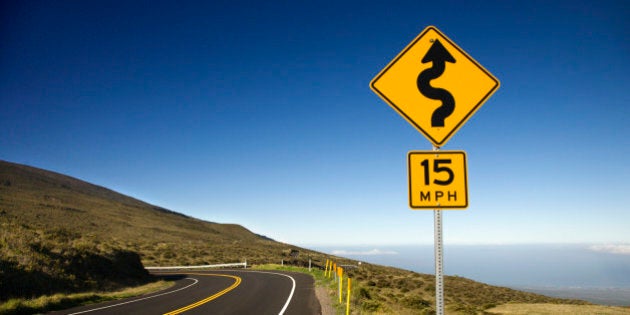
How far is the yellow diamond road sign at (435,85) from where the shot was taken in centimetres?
366

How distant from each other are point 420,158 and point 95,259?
26987mm

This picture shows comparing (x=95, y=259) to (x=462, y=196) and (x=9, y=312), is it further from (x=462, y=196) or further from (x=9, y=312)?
(x=462, y=196)

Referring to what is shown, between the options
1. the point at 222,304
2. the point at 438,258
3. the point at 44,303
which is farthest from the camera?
the point at 222,304

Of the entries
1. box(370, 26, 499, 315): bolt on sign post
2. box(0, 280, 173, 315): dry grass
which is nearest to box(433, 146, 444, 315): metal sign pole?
box(370, 26, 499, 315): bolt on sign post

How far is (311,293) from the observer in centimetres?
1833

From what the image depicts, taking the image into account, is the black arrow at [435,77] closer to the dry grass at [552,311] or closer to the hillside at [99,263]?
the hillside at [99,263]

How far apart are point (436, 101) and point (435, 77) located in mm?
264

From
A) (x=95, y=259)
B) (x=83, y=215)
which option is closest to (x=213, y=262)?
(x=95, y=259)

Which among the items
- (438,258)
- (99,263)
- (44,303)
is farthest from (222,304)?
(99,263)

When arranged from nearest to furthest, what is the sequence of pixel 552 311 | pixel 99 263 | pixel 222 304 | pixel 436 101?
pixel 436 101 → pixel 222 304 → pixel 552 311 → pixel 99 263

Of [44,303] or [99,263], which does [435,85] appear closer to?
[44,303]

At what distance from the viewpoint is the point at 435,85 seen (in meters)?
3.75

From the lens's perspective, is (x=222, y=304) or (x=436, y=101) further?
(x=222, y=304)

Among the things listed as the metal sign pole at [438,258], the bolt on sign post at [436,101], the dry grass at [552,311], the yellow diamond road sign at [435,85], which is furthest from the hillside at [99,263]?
the yellow diamond road sign at [435,85]
